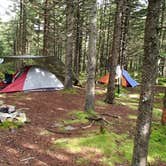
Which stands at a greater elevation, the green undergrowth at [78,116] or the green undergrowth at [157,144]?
the green undergrowth at [78,116]

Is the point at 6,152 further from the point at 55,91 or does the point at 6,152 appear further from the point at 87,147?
the point at 55,91

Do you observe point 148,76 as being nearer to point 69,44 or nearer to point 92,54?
point 92,54

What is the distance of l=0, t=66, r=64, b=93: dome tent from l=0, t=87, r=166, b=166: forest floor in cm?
183

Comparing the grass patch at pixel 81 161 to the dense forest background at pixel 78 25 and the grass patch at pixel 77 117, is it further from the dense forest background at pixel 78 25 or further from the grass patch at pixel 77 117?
the dense forest background at pixel 78 25

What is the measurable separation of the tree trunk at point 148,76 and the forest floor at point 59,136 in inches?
59.8

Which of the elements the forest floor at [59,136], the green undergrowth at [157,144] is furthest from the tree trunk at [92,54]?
the green undergrowth at [157,144]

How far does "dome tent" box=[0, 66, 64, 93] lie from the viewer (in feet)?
45.7

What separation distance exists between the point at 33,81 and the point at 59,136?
283 inches

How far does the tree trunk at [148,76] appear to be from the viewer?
4.43 meters

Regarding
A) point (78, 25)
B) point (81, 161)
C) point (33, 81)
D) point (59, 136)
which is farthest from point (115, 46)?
point (78, 25)

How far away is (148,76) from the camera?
4551 mm

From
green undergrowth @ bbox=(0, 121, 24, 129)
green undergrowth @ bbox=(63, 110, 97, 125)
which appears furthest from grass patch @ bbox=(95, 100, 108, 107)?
green undergrowth @ bbox=(0, 121, 24, 129)

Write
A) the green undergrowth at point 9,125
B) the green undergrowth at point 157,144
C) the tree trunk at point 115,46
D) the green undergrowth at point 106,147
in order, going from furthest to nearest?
1. the tree trunk at point 115,46
2. the green undergrowth at point 9,125
3. the green undergrowth at point 157,144
4. the green undergrowth at point 106,147

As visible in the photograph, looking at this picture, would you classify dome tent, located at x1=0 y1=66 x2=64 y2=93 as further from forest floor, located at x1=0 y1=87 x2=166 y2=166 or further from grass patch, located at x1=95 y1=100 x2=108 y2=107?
grass patch, located at x1=95 y1=100 x2=108 y2=107
